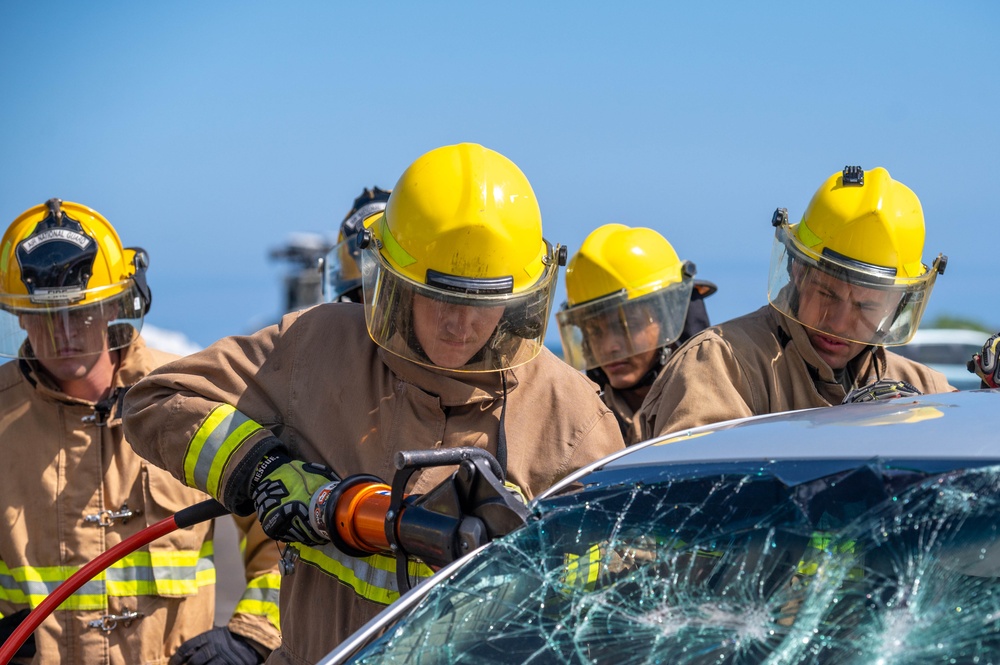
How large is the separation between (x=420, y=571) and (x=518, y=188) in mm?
940

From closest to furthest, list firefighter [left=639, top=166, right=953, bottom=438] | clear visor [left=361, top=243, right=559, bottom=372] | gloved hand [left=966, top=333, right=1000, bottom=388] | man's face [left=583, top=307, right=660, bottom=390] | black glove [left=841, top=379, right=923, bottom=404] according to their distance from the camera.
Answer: clear visor [left=361, top=243, right=559, bottom=372] < black glove [left=841, top=379, right=923, bottom=404] < gloved hand [left=966, top=333, right=1000, bottom=388] < firefighter [left=639, top=166, right=953, bottom=438] < man's face [left=583, top=307, right=660, bottom=390]

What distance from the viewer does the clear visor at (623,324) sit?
15.8 ft

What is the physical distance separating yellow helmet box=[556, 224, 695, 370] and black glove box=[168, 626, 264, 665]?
1.92 metres

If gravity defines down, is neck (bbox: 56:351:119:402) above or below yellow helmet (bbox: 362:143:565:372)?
below

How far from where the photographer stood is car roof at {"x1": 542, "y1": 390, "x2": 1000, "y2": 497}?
1840 mm

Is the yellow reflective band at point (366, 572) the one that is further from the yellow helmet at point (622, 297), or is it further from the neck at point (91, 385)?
the yellow helmet at point (622, 297)

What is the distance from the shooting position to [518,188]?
111 inches

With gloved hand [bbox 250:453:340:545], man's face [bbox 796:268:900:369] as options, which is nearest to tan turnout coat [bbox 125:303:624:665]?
gloved hand [bbox 250:453:340:545]

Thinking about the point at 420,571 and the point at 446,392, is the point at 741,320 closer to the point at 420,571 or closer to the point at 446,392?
the point at 446,392

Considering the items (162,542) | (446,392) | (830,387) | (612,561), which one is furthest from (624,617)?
(162,542)

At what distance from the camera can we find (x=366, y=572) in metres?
2.67

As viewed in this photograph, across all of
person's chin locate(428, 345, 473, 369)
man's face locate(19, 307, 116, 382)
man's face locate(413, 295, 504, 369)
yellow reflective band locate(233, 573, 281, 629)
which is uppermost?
man's face locate(413, 295, 504, 369)

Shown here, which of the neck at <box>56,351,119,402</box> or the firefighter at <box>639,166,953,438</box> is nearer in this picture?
the firefighter at <box>639,166,953,438</box>

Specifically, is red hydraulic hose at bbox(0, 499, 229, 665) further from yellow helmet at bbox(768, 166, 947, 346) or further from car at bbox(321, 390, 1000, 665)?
yellow helmet at bbox(768, 166, 947, 346)
